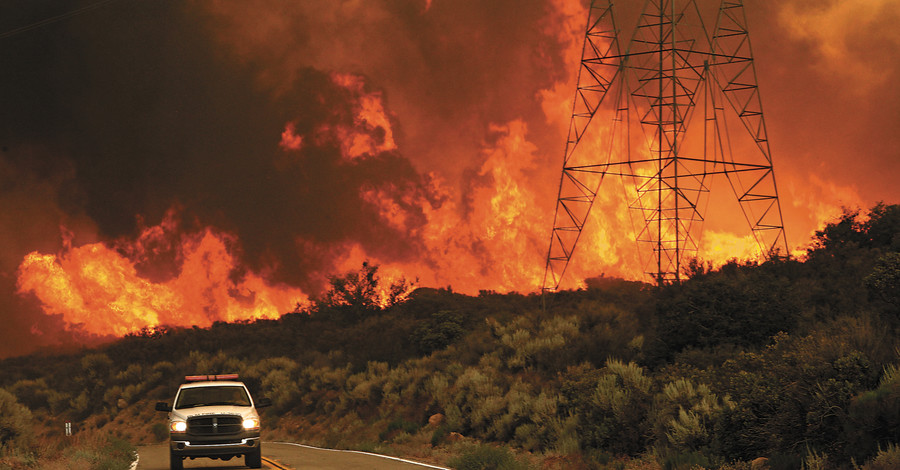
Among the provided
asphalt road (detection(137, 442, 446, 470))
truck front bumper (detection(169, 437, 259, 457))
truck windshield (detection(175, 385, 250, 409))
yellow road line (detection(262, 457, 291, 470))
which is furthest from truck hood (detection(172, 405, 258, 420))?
asphalt road (detection(137, 442, 446, 470))

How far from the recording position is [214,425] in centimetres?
1875

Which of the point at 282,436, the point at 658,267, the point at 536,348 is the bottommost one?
the point at 282,436

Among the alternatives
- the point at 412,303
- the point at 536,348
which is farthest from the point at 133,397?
the point at 536,348

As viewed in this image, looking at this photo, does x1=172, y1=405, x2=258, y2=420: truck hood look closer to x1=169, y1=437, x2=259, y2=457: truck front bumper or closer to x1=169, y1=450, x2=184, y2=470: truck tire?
x1=169, y1=437, x2=259, y2=457: truck front bumper

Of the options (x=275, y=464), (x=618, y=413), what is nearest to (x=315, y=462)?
(x=275, y=464)

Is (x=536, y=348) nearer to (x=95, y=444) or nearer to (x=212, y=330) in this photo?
(x=95, y=444)

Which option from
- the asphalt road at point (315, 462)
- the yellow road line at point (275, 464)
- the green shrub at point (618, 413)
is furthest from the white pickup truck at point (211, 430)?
the green shrub at point (618, 413)

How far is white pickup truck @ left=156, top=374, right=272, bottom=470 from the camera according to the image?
18.4 meters

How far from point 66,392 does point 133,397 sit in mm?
6590

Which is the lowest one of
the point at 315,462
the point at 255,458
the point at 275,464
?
the point at 315,462

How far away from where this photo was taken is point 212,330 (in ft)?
241

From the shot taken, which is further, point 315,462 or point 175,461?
point 315,462

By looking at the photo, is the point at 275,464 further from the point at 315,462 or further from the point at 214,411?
the point at 214,411

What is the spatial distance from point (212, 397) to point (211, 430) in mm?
1903
